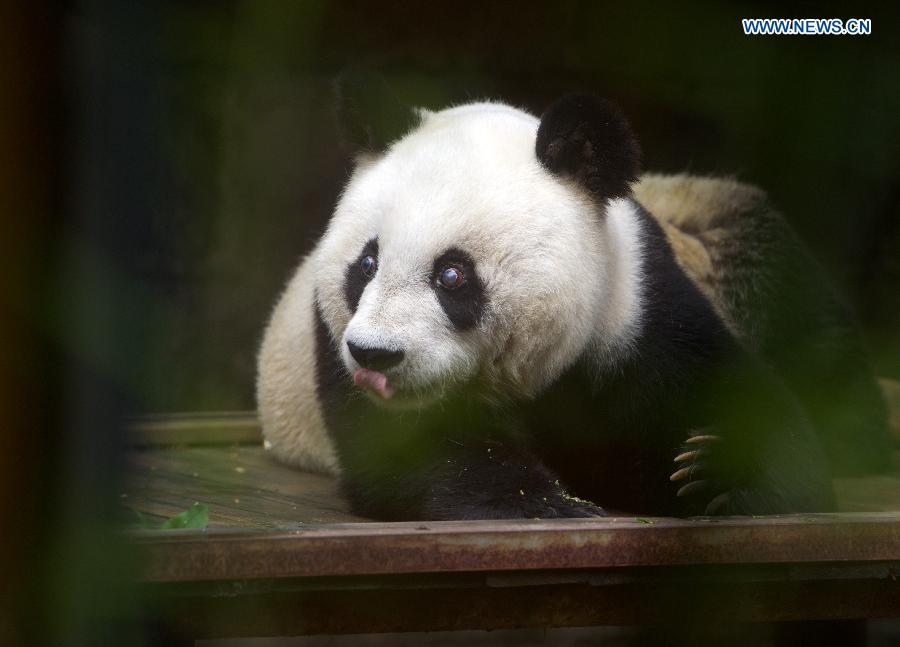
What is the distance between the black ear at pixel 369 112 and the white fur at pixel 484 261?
0.07 m

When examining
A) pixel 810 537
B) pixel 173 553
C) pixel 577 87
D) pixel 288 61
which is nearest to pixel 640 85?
pixel 577 87

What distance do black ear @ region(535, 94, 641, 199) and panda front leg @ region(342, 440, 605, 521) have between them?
850 millimetres

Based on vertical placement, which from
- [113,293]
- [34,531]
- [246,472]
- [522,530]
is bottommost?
[246,472]

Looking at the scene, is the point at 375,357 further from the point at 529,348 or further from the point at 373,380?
the point at 529,348

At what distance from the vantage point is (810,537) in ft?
8.41

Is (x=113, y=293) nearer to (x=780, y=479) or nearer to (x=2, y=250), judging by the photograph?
(x=2, y=250)

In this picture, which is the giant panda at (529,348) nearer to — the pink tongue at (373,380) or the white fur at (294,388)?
the pink tongue at (373,380)

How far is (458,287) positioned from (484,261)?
0.10 metres

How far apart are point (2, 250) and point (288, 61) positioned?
16.0 ft

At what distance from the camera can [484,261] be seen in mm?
2900

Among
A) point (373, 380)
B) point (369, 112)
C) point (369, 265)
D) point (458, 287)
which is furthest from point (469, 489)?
point (369, 112)

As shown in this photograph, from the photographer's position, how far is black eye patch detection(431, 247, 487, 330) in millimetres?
2877
